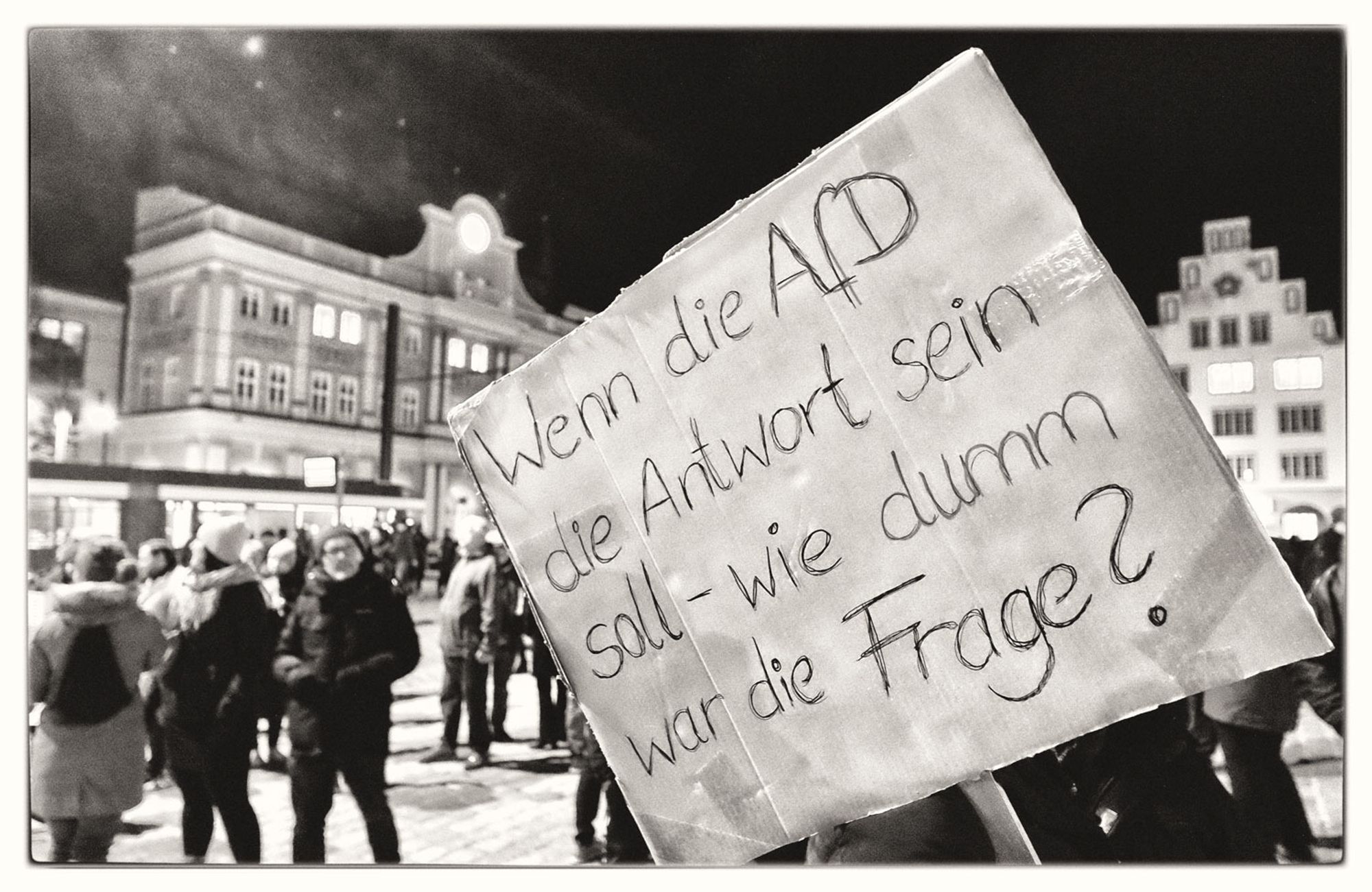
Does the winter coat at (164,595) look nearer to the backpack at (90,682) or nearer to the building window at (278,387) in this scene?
the backpack at (90,682)

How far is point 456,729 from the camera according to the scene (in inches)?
223

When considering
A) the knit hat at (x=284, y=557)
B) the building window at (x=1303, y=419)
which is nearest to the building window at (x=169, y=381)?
the knit hat at (x=284, y=557)

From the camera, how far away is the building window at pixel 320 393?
13875mm

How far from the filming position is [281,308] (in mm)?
14414

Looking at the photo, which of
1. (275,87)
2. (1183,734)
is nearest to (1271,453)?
(1183,734)

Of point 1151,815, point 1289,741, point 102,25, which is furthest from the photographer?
point 1289,741

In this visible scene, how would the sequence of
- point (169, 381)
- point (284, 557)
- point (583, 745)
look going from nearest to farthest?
point (583, 745) → point (284, 557) → point (169, 381)

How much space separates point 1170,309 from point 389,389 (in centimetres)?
1235

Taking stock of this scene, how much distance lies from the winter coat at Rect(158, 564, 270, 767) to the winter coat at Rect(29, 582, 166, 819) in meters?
0.14

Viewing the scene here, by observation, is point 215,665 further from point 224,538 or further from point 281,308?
point 281,308

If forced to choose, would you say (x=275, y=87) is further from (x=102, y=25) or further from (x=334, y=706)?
(x=334, y=706)

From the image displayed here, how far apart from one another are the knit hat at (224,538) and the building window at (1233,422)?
4.54 m

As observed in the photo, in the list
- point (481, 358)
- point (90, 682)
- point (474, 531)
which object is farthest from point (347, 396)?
point (90, 682)

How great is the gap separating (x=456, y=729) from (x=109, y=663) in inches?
111
